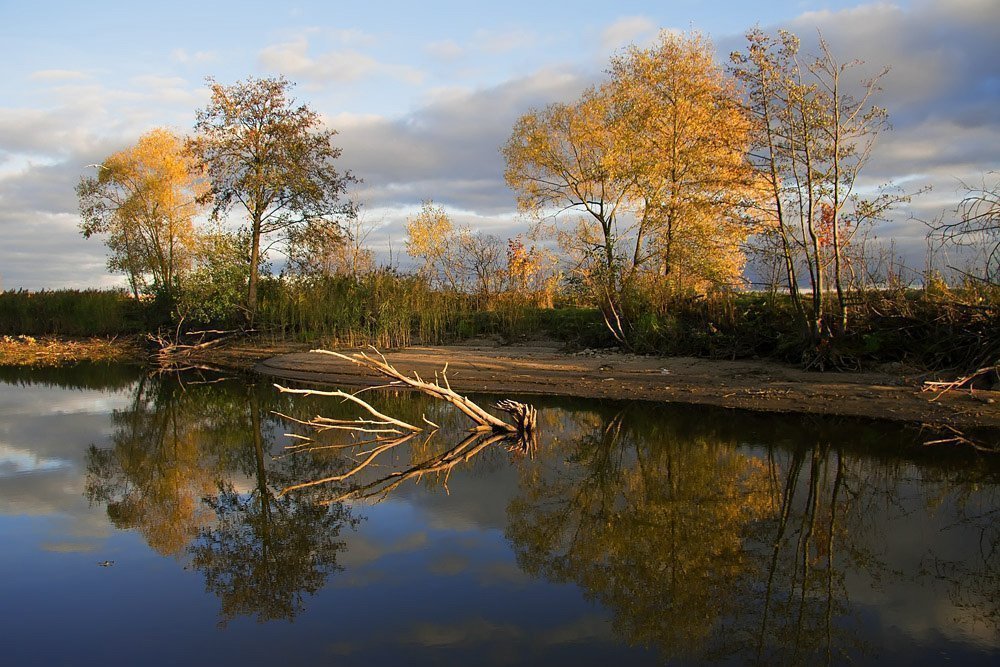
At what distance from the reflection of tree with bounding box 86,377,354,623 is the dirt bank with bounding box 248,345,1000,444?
18.9ft

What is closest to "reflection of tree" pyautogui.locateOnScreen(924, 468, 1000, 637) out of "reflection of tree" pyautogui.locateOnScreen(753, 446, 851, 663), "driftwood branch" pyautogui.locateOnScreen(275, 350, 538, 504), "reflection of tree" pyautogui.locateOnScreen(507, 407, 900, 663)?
"reflection of tree" pyautogui.locateOnScreen(507, 407, 900, 663)

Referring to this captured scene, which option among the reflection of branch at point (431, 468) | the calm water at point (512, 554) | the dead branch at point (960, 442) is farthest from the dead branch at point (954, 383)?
the reflection of branch at point (431, 468)

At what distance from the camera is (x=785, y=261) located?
1455cm

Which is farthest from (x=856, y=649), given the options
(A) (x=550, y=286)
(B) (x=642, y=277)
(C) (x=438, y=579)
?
(A) (x=550, y=286)

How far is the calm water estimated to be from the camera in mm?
4457

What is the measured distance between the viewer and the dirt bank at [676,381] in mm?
11344

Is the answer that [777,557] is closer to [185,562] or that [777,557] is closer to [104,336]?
[185,562]

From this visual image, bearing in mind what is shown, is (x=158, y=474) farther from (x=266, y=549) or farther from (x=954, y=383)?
(x=954, y=383)

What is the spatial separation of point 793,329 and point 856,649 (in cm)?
1134

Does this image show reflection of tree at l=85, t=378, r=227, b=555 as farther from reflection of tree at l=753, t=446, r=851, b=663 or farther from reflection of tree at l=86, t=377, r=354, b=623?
reflection of tree at l=753, t=446, r=851, b=663

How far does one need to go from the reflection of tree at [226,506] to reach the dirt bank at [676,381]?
18.9ft

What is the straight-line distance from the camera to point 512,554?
592 centimetres

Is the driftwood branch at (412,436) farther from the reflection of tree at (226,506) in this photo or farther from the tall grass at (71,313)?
the tall grass at (71,313)

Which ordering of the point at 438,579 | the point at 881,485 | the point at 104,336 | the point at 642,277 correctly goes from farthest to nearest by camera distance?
the point at 104,336 → the point at 642,277 → the point at 881,485 → the point at 438,579
